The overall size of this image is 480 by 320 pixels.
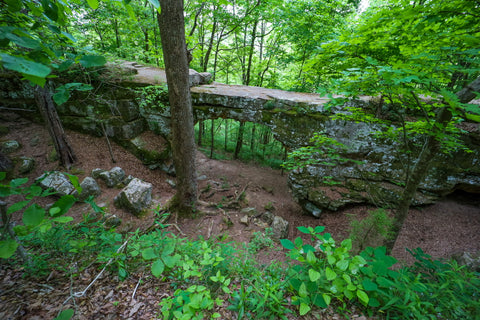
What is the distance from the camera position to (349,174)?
6.64 meters

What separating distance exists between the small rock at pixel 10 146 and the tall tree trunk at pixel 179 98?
5.67 meters

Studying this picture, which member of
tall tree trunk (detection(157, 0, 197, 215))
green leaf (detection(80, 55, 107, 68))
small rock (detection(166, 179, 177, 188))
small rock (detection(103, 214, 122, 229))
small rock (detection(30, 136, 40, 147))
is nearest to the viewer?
green leaf (detection(80, 55, 107, 68))

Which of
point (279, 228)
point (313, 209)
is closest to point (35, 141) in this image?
point (279, 228)

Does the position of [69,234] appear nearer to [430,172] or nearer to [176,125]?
[176,125]

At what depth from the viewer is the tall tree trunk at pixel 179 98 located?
3.55 m

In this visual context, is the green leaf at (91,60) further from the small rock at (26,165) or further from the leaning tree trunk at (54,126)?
the small rock at (26,165)

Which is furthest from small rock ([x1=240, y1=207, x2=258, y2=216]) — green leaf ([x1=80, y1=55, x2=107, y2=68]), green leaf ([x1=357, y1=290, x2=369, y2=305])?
green leaf ([x1=80, y1=55, x2=107, y2=68])

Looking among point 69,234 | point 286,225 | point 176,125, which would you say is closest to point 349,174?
point 286,225

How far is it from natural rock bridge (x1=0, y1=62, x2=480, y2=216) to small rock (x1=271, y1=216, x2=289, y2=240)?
1331 mm

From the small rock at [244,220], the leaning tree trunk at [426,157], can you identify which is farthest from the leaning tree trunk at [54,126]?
the leaning tree trunk at [426,157]

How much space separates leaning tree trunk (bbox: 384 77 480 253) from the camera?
2.06 meters

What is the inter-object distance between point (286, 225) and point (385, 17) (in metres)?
5.73

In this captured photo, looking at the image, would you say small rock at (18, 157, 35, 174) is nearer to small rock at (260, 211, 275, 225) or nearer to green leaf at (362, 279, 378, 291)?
small rock at (260, 211, 275, 225)

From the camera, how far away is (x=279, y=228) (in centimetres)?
598
